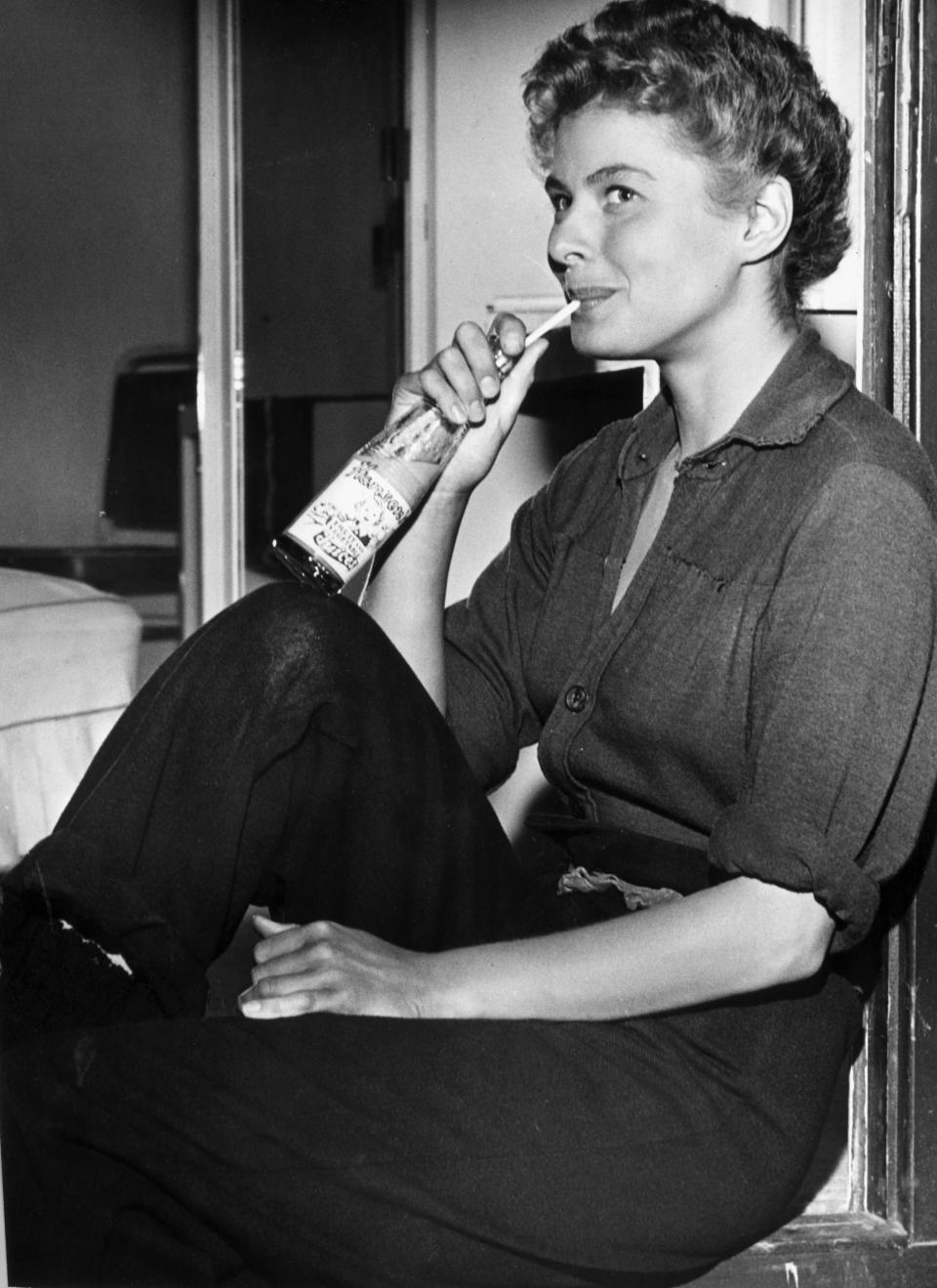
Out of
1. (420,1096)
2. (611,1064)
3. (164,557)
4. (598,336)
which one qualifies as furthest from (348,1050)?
(164,557)

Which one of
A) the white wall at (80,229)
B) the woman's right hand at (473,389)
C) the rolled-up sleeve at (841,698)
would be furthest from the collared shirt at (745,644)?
the white wall at (80,229)

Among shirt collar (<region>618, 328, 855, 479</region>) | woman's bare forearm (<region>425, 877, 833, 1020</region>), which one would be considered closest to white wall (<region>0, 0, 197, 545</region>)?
shirt collar (<region>618, 328, 855, 479</region>)

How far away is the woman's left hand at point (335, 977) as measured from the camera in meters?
0.90

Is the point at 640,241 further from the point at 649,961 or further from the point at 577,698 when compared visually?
the point at 649,961

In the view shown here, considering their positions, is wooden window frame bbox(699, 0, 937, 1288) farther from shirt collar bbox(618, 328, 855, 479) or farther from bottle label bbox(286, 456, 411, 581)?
bottle label bbox(286, 456, 411, 581)

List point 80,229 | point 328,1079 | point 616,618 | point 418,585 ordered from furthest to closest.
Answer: point 80,229
point 418,585
point 616,618
point 328,1079

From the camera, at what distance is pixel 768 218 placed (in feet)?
3.48

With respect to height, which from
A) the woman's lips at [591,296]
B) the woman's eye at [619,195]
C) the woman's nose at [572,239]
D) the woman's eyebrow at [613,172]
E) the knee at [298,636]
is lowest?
the knee at [298,636]

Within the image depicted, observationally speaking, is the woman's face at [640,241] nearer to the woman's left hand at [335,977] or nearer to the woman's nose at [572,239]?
the woman's nose at [572,239]

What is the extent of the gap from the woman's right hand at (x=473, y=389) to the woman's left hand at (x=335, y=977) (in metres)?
0.40

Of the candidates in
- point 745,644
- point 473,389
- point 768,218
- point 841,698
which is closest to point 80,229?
point 473,389

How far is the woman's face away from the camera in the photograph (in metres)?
1.03

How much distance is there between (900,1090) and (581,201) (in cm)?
73

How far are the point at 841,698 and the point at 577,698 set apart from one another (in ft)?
0.84
